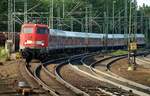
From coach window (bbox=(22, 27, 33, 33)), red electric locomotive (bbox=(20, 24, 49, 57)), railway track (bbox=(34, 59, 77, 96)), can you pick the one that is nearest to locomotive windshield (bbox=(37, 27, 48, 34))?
red electric locomotive (bbox=(20, 24, 49, 57))

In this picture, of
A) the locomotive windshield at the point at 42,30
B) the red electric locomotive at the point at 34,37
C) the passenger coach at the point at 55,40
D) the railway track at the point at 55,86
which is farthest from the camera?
the locomotive windshield at the point at 42,30

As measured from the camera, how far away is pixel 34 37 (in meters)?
34.4

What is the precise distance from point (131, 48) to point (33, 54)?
7.87 meters

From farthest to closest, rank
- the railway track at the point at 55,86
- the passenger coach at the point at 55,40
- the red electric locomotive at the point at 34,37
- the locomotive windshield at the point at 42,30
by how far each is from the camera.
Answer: the locomotive windshield at the point at 42,30 < the passenger coach at the point at 55,40 < the red electric locomotive at the point at 34,37 < the railway track at the point at 55,86

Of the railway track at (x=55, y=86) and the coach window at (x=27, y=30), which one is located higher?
the coach window at (x=27, y=30)

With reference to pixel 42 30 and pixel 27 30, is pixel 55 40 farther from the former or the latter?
pixel 27 30

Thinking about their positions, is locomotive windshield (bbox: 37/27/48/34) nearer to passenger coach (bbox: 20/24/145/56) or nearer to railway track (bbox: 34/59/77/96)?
passenger coach (bbox: 20/24/145/56)

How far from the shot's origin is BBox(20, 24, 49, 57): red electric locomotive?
3431 cm

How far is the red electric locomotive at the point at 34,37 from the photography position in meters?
34.3

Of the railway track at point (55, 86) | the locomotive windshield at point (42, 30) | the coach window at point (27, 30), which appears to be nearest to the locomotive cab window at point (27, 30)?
the coach window at point (27, 30)

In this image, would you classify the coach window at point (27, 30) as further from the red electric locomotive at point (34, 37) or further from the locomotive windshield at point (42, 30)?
the locomotive windshield at point (42, 30)

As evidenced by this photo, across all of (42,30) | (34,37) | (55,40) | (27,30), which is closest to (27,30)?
(27,30)

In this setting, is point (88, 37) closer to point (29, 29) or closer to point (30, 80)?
point (29, 29)

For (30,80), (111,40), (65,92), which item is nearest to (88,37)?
(111,40)
